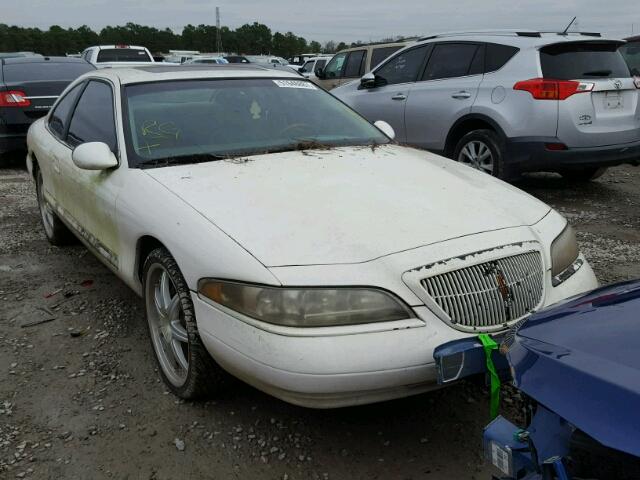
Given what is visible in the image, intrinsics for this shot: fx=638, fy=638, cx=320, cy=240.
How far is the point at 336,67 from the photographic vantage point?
13070 millimetres

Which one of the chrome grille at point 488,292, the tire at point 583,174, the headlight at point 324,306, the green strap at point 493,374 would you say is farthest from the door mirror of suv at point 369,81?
the green strap at point 493,374

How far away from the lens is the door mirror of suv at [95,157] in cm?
332

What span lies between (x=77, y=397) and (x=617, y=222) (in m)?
4.95

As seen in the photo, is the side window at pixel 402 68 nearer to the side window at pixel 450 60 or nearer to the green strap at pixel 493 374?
the side window at pixel 450 60

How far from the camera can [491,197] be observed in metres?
2.99

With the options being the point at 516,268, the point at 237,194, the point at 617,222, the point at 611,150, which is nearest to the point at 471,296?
the point at 516,268

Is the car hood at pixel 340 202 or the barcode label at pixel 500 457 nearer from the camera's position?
the barcode label at pixel 500 457

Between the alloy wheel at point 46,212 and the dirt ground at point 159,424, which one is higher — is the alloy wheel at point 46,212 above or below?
above

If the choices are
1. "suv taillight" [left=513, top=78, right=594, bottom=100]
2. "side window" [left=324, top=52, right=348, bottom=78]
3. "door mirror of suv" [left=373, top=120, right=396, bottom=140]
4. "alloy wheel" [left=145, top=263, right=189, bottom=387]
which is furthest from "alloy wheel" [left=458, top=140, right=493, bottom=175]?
"side window" [left=324, top=52, right=348, bottom=78]

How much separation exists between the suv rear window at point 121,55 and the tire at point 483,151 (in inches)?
479

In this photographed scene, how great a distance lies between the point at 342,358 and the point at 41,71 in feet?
28.5

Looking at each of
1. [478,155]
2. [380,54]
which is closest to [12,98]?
[478,155]

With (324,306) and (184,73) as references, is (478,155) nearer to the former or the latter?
(184,73)

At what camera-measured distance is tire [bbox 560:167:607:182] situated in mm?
7309
